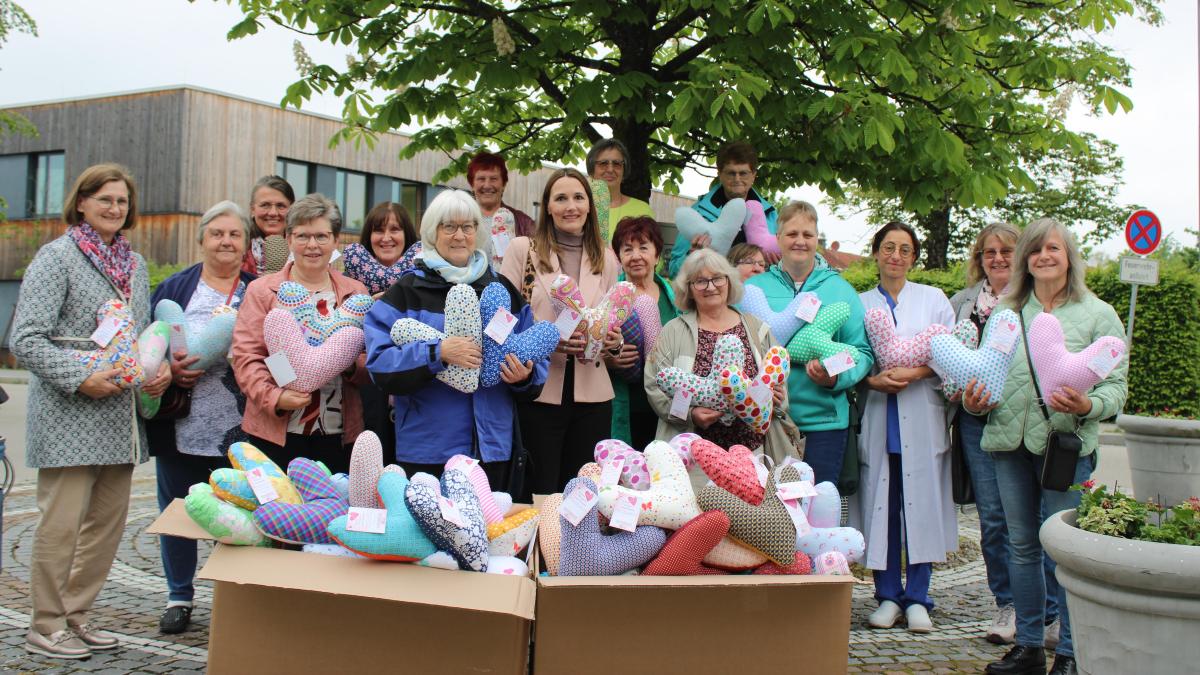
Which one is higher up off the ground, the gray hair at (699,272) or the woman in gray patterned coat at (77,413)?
the gray hair at (699,272)

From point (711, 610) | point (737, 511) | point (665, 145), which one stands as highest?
point (665, 145)

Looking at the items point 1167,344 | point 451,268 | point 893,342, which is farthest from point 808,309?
point 1167,344

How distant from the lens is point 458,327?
3623 millimetres

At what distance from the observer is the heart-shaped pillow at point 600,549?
262 centimetres

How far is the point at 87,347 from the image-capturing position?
388cm

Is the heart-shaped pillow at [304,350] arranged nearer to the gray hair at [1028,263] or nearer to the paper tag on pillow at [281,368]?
the paper tag on pillow at [281,368]

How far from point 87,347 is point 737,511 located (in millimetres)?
2814

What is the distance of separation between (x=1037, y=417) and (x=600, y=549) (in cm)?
229

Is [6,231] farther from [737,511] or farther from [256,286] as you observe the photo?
[737,511]

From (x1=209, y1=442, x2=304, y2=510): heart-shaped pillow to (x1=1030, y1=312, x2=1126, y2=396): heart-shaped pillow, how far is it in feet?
9.79

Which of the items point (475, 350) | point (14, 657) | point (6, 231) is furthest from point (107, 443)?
point (6, 231)

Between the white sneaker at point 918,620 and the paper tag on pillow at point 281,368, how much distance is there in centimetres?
315

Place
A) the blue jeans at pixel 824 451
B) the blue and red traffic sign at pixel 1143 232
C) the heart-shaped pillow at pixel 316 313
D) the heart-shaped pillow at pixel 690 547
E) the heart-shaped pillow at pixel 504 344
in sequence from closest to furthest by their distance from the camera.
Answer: the heart-shaped pillow at pixel 690 547
the heart-shaped pillow at pixel 504 344
the heart-shaped pillow at pixel 316 313
the blue jeans at pixel 824 451
the blue and red traffic sign at pixel 1143 232

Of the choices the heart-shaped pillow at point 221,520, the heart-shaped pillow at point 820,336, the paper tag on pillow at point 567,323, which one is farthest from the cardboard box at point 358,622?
the heart-shaped pillow at point 820,336
